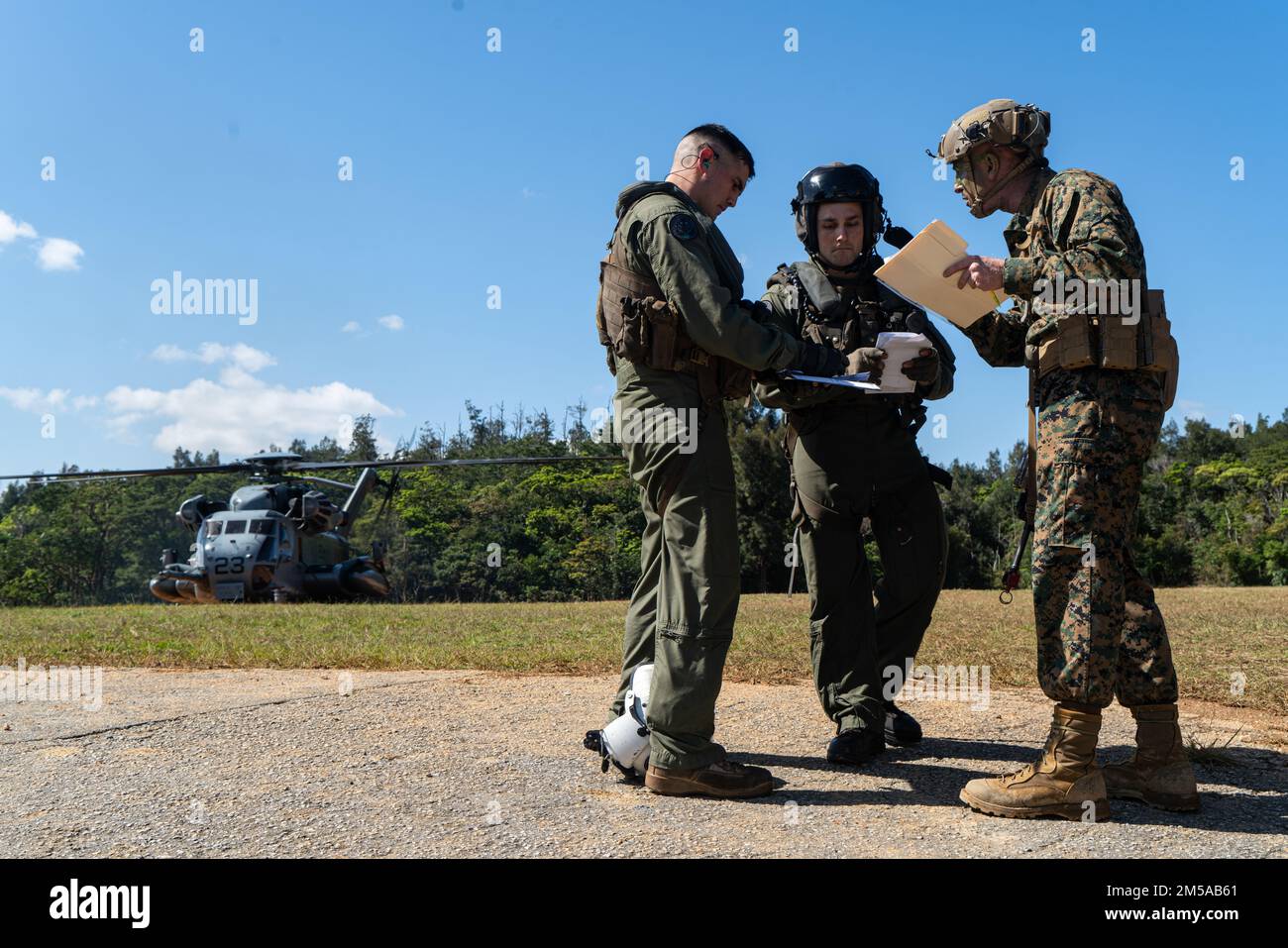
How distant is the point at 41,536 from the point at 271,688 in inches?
2999

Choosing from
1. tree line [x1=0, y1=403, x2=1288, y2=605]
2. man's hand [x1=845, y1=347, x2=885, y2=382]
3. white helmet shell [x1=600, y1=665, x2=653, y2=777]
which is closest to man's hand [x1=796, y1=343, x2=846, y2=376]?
man's hand [x1=845, y1=347, x2=885, y2=382]

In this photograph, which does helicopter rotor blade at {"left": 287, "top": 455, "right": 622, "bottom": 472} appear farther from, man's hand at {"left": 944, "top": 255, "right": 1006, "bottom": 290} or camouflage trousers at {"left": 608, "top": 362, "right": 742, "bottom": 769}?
man's hand at {"left": 944, "top": 255, "right": 1006, "bottom": 290}

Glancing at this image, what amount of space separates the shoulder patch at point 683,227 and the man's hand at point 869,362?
805mm

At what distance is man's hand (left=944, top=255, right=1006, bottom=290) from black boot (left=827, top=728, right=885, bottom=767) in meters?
1.82

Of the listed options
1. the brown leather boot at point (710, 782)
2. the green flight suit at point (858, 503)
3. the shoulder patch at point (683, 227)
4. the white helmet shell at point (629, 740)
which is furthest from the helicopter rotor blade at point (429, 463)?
the brown leather boot at point (710, 782)

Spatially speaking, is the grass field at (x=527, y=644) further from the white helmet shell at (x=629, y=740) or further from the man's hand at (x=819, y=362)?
the man's hand at (x=819, y=362)

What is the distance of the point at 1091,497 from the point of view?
3.37 m

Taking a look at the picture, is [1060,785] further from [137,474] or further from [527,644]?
→ [137,474]

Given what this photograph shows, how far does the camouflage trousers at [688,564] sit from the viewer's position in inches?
143

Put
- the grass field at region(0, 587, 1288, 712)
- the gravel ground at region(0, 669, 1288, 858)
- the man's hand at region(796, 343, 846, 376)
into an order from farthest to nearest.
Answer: the grass field at region(0, 587, 1288, 712) < the man's hand at region(796, 343, 846, 376) < the gravel ground at region(0, 669, 1288, 858)

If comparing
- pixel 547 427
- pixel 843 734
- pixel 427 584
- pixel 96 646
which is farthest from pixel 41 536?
pixel 843 734

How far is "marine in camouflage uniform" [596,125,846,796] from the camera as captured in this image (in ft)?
11.9

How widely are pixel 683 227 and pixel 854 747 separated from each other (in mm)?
2137

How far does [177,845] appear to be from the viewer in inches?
115
